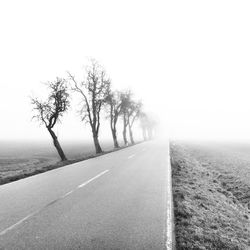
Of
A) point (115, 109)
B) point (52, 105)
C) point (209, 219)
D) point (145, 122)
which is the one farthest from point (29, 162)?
point (145, 122)

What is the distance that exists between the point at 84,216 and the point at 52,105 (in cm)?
1886

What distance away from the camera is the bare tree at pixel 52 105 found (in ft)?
71.7

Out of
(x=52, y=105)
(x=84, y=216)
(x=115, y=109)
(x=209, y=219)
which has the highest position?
(x=115, y=109)

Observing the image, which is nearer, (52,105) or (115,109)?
(52,105)

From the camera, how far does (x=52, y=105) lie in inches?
874

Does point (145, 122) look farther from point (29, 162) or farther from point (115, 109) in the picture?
point (29, 162)

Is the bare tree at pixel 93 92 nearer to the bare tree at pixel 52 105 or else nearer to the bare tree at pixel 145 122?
the bare tree at pixel 52 105

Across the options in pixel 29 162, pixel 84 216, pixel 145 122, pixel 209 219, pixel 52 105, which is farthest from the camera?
pixel 145 122

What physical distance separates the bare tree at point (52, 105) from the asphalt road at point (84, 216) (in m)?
14.4

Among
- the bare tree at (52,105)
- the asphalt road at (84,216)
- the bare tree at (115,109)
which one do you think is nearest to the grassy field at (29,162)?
the bare tree at (115,109)

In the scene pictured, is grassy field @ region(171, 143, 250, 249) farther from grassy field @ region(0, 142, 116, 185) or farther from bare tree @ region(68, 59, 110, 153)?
bare tree @ region(68, 59, 110, 153)

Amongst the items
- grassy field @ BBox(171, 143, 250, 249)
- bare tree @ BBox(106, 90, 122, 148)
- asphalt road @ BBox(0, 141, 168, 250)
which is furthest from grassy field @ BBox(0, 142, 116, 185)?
grassy field @ BBox(171, 143, 250, 249)

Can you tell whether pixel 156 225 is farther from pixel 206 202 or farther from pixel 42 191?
pixel 42 191

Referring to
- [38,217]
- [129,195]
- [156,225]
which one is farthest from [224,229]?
[38,217]
